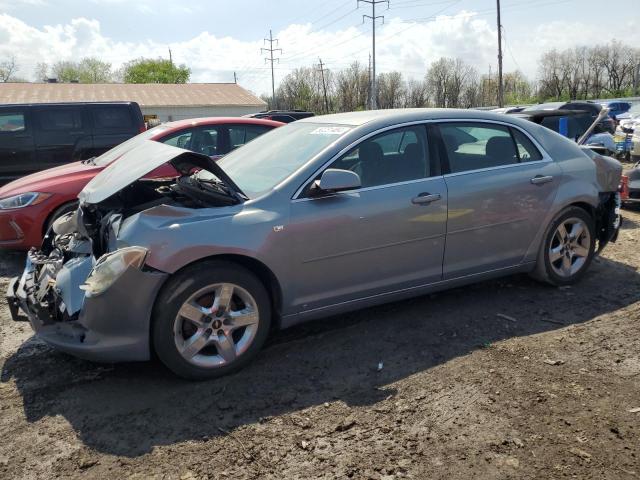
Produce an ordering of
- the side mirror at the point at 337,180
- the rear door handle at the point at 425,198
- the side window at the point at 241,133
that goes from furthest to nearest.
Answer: the side window at the point at 241,133 < the rear door handle at the point at 425,198 < the side mirror at the point at 337,180

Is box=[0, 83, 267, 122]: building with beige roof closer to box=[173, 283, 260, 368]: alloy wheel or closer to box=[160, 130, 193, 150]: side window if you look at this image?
box=[160, 130, 193, 150]: side window

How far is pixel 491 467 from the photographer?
2473mm

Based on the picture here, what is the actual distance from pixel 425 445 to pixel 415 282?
1.55 meters

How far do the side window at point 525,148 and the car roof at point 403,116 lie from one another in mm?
180

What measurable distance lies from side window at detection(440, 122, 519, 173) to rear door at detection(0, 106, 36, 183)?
695cm

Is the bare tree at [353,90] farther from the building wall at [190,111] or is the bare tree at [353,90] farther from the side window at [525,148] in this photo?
the side window at [525,148]

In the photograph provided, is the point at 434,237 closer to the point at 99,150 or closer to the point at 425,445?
the point at 425,445

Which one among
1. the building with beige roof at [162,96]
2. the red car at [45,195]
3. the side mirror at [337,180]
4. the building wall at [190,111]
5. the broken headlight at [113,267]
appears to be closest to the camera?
the broken headlight at [113,267]

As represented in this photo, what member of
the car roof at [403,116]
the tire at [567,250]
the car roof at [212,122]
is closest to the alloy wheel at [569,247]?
the tire at [567,250]

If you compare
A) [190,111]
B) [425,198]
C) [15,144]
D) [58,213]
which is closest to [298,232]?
[425,198]

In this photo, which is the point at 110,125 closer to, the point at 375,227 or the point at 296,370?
the point at 375,227

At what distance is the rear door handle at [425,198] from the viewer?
387cm

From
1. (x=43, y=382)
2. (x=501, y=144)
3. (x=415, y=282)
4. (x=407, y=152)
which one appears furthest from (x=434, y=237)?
(x=43, y=382)

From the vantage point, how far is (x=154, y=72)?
248 ft
